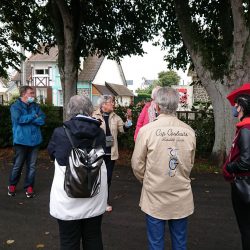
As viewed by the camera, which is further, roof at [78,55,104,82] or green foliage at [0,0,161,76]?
roof at [78,55,104,82]

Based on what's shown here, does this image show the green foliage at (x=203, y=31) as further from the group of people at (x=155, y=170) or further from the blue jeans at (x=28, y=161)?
the group of people at (x=155, y=170)

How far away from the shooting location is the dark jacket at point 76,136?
3.17 m

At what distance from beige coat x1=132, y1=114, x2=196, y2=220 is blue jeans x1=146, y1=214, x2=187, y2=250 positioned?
89mm

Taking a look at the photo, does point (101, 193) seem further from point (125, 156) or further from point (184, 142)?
point (125, 156)

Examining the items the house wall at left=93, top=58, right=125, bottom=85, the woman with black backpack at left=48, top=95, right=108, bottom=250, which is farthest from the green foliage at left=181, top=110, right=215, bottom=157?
the house wall at left=93, top=58, right=125, bottom=85

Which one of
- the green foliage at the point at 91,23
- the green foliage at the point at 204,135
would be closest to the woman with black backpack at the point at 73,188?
the green foliage at the point at 204,135

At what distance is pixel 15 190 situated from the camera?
22.8 feet

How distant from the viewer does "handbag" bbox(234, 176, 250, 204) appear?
3.36m

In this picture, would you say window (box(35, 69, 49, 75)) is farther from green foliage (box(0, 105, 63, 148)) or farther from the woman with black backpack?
the woman with black backpack

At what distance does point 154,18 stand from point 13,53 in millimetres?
6284

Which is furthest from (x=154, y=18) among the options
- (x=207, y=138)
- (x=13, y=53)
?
(x=13, y=53)

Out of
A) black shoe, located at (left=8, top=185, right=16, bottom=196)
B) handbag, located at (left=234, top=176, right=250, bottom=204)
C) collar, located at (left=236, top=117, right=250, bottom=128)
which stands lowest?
black shoe, located at (left=8, top=185, right=16, bottom=196)

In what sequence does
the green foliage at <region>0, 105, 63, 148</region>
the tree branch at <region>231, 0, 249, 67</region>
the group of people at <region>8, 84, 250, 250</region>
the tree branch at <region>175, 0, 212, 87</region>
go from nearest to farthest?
the group of people at <region>8, 84, 250, 250</region>, the tree branch at <region>231, 0, 249, 67</region>, the tree branch at <region>175, 0, 212, 87</region>, the green foliage at <region>0, 105, 63, 148</region>

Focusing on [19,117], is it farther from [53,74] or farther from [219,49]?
[53,74]
